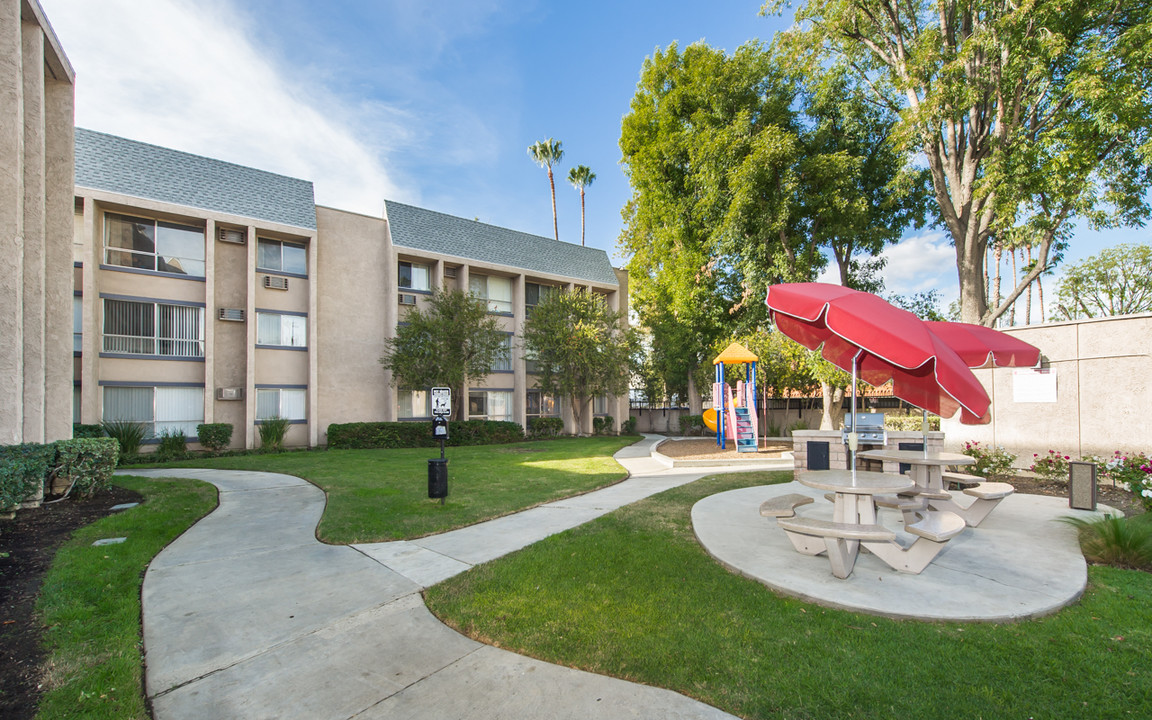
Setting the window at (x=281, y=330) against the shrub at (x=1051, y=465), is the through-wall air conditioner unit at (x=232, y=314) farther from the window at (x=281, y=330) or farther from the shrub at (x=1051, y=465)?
the shrub at (x=1051, y=465)

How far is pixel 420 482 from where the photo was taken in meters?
10.1

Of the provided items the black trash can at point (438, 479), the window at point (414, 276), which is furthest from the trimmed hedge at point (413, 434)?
the black trash can at point (438, 479)

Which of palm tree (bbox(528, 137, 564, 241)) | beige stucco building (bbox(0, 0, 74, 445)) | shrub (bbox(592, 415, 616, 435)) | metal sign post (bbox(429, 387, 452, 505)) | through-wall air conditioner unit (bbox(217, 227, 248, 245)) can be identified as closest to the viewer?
beige stucco building (bbox(0, 0, 74, 445))

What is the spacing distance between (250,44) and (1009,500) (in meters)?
16.8

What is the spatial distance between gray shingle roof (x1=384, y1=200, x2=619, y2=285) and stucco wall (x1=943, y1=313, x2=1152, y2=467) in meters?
19.1

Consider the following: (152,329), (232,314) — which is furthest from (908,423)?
(152,329)

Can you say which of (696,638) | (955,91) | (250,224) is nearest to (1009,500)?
(696,638)

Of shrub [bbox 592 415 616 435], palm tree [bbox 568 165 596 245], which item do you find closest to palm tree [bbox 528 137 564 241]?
palm tree [bbox 568 165 596 245]

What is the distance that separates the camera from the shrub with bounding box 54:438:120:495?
7699 mm

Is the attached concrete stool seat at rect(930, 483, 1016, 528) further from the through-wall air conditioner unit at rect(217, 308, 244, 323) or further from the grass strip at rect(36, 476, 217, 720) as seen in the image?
the through-wall air conditioner unit at rect(217, 308, 244, 323)

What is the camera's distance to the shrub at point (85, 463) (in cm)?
770

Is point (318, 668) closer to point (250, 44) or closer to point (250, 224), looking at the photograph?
point (250, 44)

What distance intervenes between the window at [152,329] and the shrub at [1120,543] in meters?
21.9

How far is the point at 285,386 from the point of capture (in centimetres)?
1798
